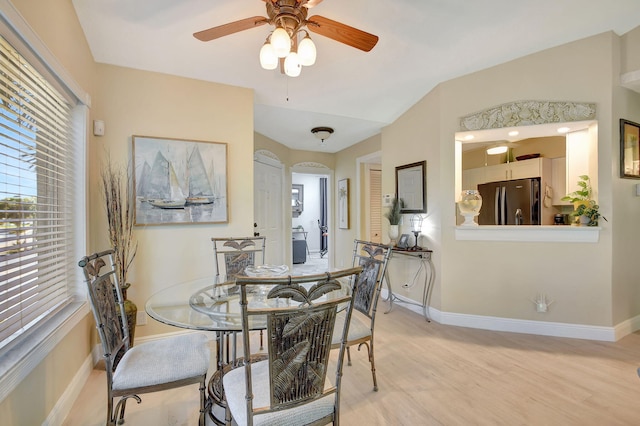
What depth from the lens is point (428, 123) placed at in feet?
11.2

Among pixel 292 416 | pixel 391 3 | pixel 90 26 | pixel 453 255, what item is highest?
pixel 391 3

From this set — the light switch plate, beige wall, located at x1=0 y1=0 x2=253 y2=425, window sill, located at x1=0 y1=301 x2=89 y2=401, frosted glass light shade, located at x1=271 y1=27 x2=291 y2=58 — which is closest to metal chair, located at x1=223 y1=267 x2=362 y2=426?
window sill, located at x1=0 y1=301 x2=89 y2=401

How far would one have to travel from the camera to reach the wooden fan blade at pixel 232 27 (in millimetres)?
1695

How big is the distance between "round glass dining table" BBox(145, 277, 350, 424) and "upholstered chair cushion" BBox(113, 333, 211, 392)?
0.18 meters

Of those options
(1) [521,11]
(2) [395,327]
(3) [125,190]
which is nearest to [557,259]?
(2) [395,327]

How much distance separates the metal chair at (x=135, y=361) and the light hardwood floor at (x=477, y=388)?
37cm

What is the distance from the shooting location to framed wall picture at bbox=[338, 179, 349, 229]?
17.6ft

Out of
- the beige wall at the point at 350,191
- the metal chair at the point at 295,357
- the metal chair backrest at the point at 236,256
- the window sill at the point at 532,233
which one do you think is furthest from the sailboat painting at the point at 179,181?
the beige wall at the point at 350,191

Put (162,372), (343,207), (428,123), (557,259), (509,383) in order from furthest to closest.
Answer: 1. (343,207)
2. (428,123)
3. (557,259)
4. (509,383)
5. (162,372)

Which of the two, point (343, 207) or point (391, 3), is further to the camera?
Result: point (343, 207)

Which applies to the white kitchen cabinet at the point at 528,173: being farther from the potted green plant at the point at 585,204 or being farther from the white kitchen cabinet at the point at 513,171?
the potted green plant at the point at 585,204

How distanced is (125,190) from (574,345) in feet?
13.5

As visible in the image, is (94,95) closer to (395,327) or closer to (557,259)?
(395,327)

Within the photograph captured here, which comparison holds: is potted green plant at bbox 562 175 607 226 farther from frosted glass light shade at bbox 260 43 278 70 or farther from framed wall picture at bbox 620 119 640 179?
frosted glass light shade at bbox 260 43 278 70
